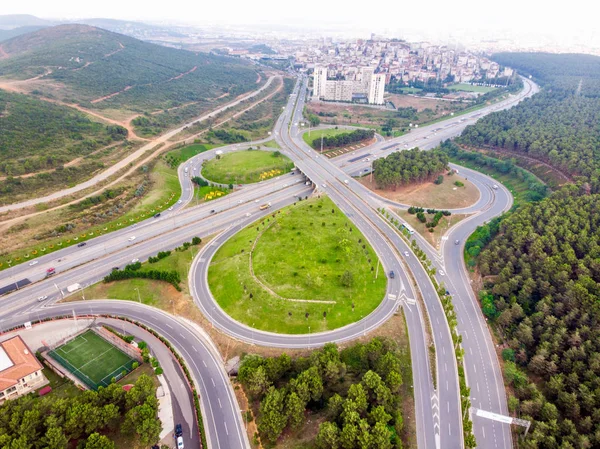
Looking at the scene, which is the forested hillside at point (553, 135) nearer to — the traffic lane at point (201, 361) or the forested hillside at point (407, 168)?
the forested hillside at point (407, 168)

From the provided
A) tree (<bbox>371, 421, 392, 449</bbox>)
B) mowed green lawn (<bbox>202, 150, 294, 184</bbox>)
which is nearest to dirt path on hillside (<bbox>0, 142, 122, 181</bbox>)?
mowed green lawn (<bbox>202, 150, 294, 184</bbox>)

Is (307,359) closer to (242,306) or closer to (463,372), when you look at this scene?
(242,306)

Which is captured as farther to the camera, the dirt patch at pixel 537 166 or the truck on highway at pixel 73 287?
Answer: the dirt patch at pixel 537 166

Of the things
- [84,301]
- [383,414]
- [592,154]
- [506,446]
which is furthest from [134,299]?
[592,154]

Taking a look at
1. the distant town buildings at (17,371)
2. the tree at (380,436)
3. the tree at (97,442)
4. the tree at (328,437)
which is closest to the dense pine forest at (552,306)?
the tree at (380,436)

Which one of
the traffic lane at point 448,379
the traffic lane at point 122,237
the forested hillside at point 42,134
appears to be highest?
the forested hillside at point 42,134
